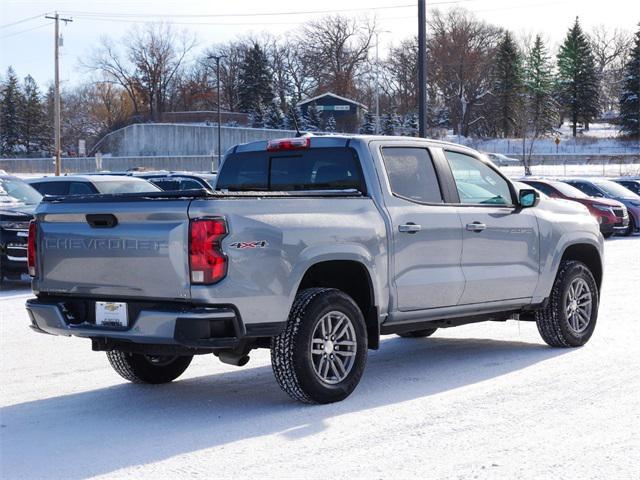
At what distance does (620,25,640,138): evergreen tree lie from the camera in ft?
304

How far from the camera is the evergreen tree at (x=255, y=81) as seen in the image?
343 ft

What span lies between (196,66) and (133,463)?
11620 centimetres

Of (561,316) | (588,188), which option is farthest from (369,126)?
(561,316)

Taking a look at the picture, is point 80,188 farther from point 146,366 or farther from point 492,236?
point 492,236

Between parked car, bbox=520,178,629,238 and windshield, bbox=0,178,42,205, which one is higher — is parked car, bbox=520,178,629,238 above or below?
below

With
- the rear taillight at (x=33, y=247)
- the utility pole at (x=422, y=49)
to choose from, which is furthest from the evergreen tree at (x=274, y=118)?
the rear taillight at (x=33, y=247)

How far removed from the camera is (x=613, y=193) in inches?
1089

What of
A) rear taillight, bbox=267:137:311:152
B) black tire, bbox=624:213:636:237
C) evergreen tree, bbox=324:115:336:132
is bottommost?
black tire, bbox=624:213:636:237

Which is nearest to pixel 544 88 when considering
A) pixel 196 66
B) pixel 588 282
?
pixel 196 66

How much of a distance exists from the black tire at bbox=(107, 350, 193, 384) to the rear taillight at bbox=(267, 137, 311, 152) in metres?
1.80

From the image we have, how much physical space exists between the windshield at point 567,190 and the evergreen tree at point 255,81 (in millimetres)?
79793

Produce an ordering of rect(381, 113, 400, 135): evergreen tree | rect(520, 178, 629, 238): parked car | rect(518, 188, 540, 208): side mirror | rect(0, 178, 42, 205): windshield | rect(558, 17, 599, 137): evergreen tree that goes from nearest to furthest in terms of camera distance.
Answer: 1. rect(518, 188, 540, 208): side mirror
2. rect(0, 178, 42, 205): windshield
3. rect(520, 178, 629, 238): parked car
4. rect(381, 113, 400, 135): evergreen tree
5. rect(558, 17, 599, 137): evergreen tree

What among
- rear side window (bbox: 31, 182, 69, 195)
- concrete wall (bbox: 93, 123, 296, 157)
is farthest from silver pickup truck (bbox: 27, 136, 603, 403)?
concrete wall (bbox: 93, 123, 296, 157)

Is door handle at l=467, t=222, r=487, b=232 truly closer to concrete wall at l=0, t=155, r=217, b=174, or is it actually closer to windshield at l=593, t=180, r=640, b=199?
windshield at l=593, t=180, r=640, b=199
